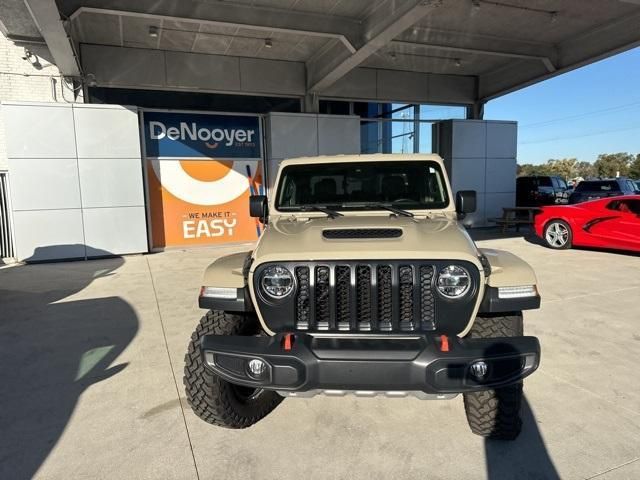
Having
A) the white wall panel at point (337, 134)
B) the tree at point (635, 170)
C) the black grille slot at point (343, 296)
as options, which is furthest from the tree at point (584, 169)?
the black grille slot at point (343, 296)

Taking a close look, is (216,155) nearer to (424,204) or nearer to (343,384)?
(424,204)

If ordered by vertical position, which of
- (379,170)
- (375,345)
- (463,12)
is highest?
(463,12)

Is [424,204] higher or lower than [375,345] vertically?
higher

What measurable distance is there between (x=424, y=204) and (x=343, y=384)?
1944 millimetres

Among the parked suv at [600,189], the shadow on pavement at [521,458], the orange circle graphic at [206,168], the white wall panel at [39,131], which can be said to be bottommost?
the shadow on pavement at [521,458]

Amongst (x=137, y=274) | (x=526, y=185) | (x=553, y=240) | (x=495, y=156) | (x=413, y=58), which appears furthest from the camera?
(x=526, y=185)

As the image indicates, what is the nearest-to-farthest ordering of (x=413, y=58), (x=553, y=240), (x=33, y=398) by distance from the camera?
(x=33, y=398) < (x=553, y=240) < (x=413, y=58)

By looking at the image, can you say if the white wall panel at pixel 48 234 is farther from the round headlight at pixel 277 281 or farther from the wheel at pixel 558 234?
the wheel at pixel 558 234

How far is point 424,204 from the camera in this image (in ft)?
12.5

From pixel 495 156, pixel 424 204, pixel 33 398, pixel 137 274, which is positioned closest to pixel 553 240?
pixel 495 156

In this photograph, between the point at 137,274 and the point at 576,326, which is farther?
the point at 137,274

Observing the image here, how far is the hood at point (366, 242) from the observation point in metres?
2.55

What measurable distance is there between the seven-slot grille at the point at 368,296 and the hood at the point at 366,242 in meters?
0.07

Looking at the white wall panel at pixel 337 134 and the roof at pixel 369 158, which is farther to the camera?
the white wall panel at pixel 337 134
